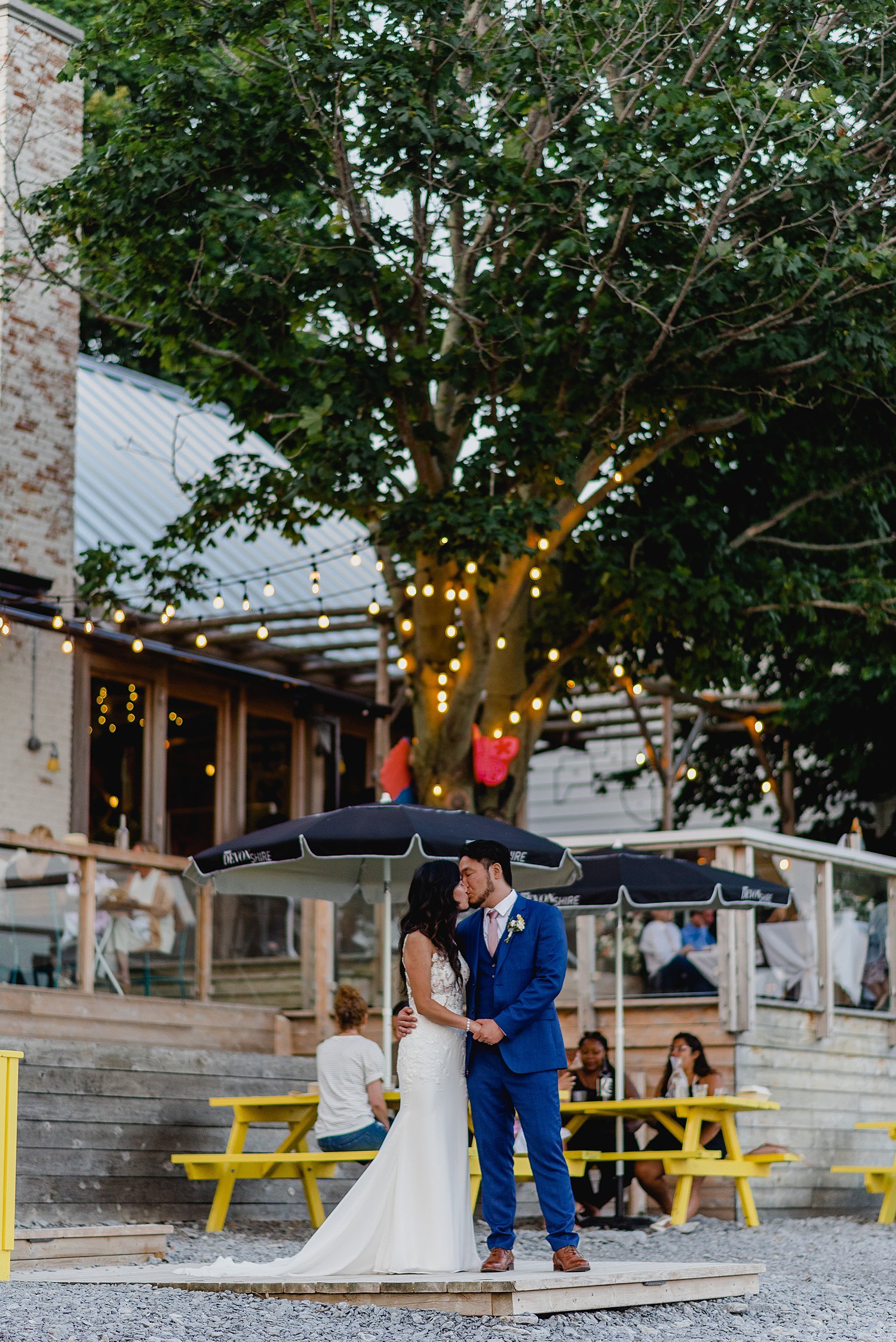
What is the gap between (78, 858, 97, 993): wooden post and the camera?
43.4 feet

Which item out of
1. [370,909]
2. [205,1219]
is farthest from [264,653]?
[205,1219]

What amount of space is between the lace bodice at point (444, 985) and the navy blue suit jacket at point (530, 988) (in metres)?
0.05

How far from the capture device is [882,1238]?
40.5ft

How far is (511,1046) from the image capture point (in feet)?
24.2

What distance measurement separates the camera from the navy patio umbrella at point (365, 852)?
1077 centimetres

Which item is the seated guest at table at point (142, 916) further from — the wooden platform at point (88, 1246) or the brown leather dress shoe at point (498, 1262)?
the brown leather dress shoe at point (498, 1262)

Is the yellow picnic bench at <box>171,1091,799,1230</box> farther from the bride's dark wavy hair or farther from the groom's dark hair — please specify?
the groom's dark hair

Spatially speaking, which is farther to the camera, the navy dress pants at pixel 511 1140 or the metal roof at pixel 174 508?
the metal roof at pixel 174 508

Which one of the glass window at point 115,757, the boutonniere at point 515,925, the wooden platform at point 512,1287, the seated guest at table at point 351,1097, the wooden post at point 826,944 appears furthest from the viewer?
the glass window at point 115,757

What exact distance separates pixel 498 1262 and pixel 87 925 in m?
6.53

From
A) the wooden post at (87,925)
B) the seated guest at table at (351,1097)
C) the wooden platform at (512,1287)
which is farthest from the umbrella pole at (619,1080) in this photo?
the wooden platform at (512,1287)

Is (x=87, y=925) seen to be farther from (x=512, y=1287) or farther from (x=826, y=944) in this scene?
(x=512, y=1287)

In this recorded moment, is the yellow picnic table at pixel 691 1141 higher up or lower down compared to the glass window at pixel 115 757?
lower down

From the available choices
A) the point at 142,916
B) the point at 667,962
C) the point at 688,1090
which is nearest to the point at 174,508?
the point at 142,916
